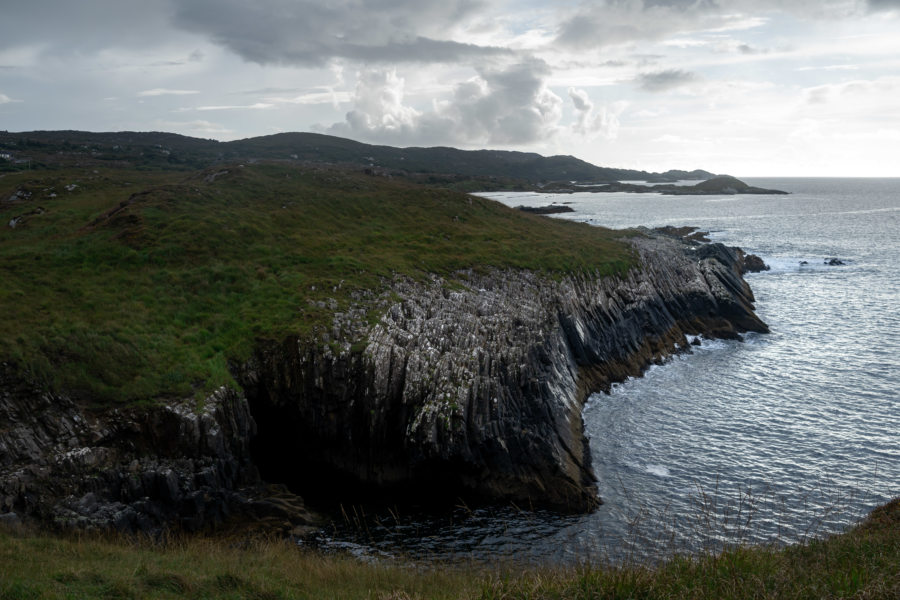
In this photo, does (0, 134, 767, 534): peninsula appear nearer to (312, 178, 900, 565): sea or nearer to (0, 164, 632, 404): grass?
(0, 164, 632, 404): grass

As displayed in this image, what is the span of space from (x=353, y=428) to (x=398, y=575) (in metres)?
12.9

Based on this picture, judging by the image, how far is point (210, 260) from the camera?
37906 mm

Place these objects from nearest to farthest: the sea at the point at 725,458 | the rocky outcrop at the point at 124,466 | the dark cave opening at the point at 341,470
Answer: the rocky outcrop at the point at 124,466
the sea at the point at 725,458
the dark cave opening at the point at 341,470

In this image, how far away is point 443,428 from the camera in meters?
26.1

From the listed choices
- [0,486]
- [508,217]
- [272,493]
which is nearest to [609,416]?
[272,493]

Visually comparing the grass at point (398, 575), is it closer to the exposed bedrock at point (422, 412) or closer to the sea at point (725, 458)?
the sea at point (725, 458)

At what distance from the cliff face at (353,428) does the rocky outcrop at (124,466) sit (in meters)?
0.05

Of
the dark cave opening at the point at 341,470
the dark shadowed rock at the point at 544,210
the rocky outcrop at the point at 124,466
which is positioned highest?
the dark shadowed rock at the point at 544,210

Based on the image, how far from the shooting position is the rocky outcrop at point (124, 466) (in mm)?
18750

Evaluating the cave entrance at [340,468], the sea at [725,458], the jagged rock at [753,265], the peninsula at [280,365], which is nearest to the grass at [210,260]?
the peninsula at [280,365]

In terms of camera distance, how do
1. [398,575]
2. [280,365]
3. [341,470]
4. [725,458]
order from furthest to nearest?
[725,458] < [280,365] < [341,470] < [398,575]

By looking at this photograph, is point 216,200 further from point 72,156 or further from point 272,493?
point 72,156

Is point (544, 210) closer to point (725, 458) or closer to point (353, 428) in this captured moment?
point (725, 458)

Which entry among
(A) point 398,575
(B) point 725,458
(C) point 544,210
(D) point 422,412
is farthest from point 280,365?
(C) point 544,210
